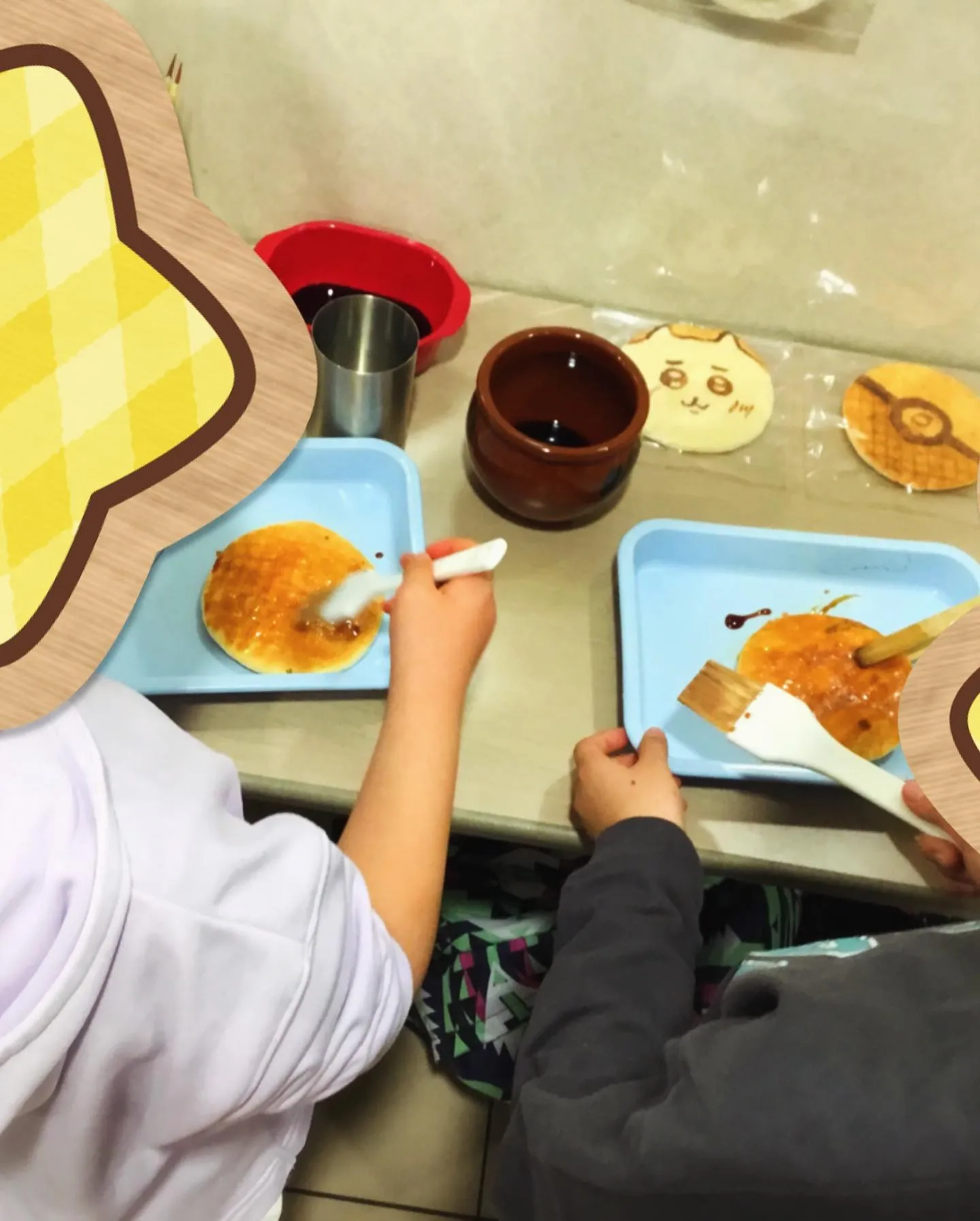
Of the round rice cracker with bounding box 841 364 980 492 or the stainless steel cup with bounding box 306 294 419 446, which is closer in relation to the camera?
the stainless steel cup with bounding box 306 294 419 446

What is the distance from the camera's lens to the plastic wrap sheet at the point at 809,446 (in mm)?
782

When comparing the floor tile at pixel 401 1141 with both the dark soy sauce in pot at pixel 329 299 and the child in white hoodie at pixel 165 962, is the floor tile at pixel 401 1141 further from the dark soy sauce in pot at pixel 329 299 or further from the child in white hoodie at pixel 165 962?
the dark soy sauce in pot at pixel 329 299

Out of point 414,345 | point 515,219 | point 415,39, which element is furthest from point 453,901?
point 415,39

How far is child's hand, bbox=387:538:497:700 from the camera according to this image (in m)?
0.58

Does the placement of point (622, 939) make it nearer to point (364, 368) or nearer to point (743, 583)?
point (743, 583)

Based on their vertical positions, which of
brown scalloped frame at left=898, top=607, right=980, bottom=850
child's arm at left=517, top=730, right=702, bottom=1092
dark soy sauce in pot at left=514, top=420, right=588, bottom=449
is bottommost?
child's arm at left=517, top=730, right=702, bottom=1092

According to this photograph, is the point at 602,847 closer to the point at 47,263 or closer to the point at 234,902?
the point at 234,902

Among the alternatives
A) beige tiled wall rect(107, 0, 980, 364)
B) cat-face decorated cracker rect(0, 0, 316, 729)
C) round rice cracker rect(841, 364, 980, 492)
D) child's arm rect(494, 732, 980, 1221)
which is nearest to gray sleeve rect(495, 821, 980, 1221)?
child's arm rect(494, 732, 980, 1221)

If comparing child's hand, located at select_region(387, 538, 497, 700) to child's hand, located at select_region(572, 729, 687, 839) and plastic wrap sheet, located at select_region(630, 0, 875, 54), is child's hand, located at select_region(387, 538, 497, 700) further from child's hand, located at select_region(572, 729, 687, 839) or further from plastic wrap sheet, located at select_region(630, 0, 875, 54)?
plastic wrap sheet, located at select_region(630, 0, 875, 54)

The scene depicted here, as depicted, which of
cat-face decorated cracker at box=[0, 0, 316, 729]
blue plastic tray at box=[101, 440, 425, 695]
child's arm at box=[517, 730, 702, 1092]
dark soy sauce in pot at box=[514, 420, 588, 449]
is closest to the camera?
cat-face decorated cracker at box=[0, 0, 316, 729]

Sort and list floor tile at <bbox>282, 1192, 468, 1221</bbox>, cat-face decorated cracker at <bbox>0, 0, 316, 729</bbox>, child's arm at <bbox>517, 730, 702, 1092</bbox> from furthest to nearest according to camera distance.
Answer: floor tile at <bbox>282, 1192, 468, 1221</bbox> → child's arm at <bbox>517, 730, 702, 1092</bbox> → cat-face decorated cracker at <bbox>0, 0, 316, 729</bbox>

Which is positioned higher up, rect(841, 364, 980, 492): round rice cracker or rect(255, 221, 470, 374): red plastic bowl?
rect(255, 221, 470, 374): red plastic bowl

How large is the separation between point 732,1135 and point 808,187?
0.69 meters

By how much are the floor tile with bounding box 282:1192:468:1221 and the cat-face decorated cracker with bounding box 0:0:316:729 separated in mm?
852
